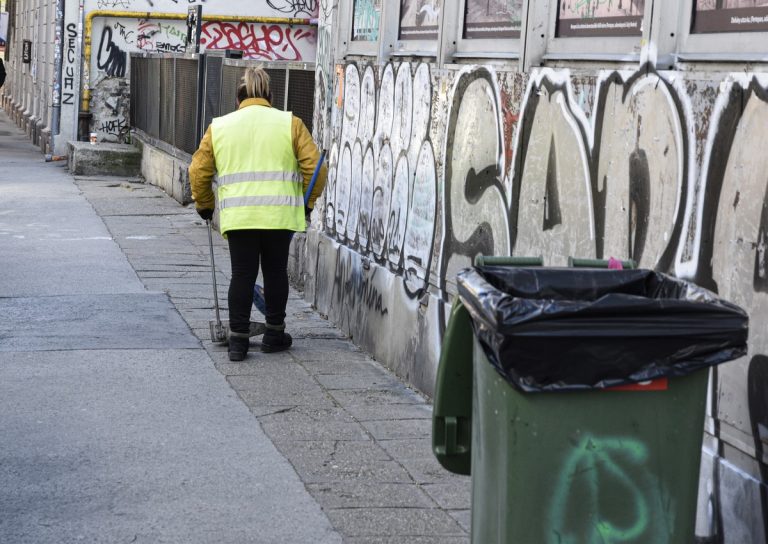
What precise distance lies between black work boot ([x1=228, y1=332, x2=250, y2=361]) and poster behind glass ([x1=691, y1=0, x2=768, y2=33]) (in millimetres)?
3799

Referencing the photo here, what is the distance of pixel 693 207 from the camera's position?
4551 mm

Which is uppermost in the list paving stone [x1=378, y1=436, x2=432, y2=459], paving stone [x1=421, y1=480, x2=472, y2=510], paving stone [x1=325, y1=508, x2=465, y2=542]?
paving stone [x1=325, y1=508, x2=465, y2=542]

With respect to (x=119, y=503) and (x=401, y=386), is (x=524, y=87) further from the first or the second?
(x=119, y=503)

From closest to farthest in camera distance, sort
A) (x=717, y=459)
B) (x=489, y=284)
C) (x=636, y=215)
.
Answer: (x=489, y=284) → (x=717, y=459) → (x=636, y=215)

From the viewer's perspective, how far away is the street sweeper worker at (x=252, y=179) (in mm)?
7707

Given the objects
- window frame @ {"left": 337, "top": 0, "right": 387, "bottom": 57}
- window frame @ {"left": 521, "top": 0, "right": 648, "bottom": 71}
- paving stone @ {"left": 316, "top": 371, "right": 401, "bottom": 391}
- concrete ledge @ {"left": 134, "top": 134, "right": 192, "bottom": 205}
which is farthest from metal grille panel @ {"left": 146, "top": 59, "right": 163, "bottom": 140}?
window frame @ {"left": 521, "top": 0, "right": 648, "bottom": 71}

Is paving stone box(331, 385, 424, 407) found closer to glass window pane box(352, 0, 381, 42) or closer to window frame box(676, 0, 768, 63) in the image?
glass window pane box(352, 0, 381, 42)

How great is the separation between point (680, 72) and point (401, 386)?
10.3 feet

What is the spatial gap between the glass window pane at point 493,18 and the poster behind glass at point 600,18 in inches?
17.3

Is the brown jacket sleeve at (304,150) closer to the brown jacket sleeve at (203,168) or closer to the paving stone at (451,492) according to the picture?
the brown jacket sleeve at (203,168)

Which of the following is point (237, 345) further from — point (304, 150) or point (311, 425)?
point (311, 425)

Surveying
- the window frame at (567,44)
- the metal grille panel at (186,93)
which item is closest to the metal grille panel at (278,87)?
the metal grille panel at (186,93)

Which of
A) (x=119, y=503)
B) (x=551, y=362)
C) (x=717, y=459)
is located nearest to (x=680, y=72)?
(x=717, y=459)

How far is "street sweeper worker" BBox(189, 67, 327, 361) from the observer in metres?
7.71
